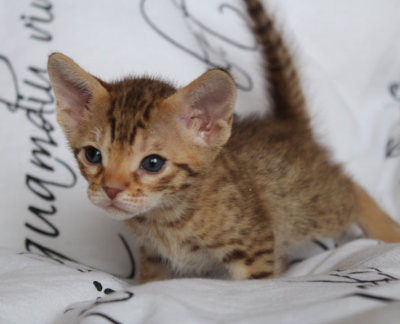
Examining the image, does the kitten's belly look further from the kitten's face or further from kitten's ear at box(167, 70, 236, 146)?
kitten's ear at box(167, 70, 236, 146)

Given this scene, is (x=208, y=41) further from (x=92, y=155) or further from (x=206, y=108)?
(x=92, y=155)

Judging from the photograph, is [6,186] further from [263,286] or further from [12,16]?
[263,286]

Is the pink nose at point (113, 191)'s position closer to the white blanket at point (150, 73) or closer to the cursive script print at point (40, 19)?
the white blanket at point (150, 73)

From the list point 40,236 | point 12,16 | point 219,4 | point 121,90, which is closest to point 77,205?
point 40,236

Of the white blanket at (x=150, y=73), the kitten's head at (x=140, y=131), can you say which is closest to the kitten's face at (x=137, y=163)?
the kitten's head at (x=140, y=131)

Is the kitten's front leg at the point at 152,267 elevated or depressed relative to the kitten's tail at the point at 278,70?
depressed

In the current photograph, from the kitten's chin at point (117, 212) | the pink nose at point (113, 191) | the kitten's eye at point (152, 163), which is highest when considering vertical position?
the kitten's eye at point (152, 163)

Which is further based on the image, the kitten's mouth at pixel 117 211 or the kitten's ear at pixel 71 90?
the kitten's ear at pixel 71 90

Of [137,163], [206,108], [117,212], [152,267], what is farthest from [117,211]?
[152,267]
